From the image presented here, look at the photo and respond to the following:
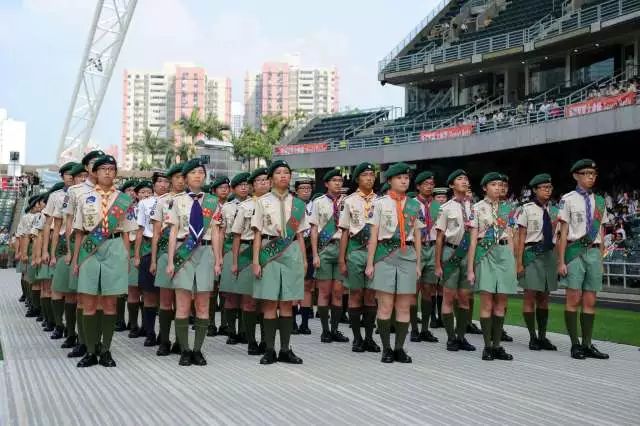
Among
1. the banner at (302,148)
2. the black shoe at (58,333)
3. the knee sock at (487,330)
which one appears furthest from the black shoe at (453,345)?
the banner at (302,148)

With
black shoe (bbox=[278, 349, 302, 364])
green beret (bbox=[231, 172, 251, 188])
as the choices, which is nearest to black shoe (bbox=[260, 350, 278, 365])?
black shoe (bbox=[278, 349, 302, 364])

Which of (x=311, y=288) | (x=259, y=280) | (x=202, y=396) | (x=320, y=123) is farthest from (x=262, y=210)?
(x=320, y=123)

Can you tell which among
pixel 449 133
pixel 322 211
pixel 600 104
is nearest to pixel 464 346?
pixel 322 211

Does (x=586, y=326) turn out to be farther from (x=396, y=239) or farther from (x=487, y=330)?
(x=396, y=239)

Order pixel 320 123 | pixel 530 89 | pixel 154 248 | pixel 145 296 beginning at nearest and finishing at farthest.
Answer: pixel 154 248, pixel 145 296, pixel 530 89, pixel 320 123

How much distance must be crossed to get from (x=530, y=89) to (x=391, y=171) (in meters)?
32.7

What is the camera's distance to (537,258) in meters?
10.9

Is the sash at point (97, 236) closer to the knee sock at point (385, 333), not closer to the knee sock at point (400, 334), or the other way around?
the knee sock at point (385, 333)

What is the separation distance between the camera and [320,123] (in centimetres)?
5416

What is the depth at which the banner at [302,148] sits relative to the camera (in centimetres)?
4516

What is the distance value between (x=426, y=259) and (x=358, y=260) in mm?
1678

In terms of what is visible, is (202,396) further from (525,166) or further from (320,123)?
(320,123)

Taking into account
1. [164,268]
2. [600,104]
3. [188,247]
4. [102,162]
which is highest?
[600,104]

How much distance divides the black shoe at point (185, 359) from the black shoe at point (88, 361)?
2.79 feet
